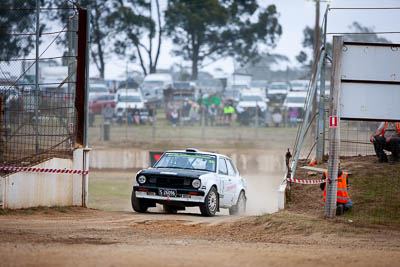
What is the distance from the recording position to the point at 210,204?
1402 cm

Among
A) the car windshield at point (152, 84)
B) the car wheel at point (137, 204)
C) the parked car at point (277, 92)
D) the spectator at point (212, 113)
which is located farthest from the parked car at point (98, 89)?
the car wheel at point (137, 204)

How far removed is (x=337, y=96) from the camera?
12.0m

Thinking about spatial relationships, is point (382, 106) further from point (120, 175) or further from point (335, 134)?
point (120, 175)

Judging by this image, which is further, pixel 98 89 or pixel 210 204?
pixel 98 89

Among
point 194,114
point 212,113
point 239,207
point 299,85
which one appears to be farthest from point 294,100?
point 239,207

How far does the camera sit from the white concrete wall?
43.8 ft

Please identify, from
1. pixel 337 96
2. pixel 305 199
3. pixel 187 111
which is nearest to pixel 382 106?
pixel 337 96

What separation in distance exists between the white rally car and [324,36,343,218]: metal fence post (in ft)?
9.91

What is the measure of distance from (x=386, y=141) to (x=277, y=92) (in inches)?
988

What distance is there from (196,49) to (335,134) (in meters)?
35.6

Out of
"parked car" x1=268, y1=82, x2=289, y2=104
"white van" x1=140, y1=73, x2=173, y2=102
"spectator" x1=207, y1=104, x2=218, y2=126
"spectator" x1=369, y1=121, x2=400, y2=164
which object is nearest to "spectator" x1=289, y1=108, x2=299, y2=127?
"parked car" x1=268, y1=82, x2=289, y2=104

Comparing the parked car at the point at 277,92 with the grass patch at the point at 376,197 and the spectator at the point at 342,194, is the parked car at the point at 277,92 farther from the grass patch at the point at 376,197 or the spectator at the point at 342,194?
the spectator at the point at 342,194

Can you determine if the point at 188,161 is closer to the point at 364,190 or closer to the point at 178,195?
the point at 178,195

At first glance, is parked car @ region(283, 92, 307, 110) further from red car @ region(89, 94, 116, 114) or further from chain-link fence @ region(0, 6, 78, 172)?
chain-link fence @ region(0, 6, 78, 172)
